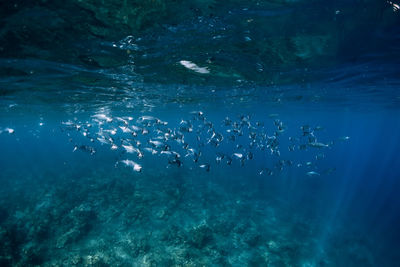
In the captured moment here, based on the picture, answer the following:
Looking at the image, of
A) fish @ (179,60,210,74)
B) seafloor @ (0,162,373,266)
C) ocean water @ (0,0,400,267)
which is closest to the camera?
ocean water @ (0,0,400,267)

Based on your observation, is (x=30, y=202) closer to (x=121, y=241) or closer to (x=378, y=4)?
(x=121, y=241)

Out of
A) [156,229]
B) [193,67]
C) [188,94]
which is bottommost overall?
[156,229]

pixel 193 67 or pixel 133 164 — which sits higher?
pixel 193 67

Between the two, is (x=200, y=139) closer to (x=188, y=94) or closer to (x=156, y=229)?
(x=156, y=229)

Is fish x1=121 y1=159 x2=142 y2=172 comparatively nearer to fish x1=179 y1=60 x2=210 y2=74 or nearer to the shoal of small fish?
the shoal of small fish

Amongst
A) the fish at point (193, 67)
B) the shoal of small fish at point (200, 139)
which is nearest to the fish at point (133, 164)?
the shoal of small fish at point (200, 139)

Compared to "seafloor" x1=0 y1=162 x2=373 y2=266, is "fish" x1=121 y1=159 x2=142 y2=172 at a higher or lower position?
higher

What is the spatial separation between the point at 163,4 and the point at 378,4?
8.16 meters

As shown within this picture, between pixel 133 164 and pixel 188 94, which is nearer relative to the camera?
pixel 133 164

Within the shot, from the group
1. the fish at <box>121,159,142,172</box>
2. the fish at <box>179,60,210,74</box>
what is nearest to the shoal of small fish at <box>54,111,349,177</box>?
Answer: the fish at <box>121,159,142,172</box>

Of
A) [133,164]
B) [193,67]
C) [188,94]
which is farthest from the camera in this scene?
[188,94]

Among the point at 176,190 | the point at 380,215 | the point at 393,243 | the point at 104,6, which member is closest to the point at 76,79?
the point at 104,6

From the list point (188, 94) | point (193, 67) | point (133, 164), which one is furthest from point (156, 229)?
point (188, 94)

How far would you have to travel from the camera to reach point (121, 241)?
1529 centimetres
